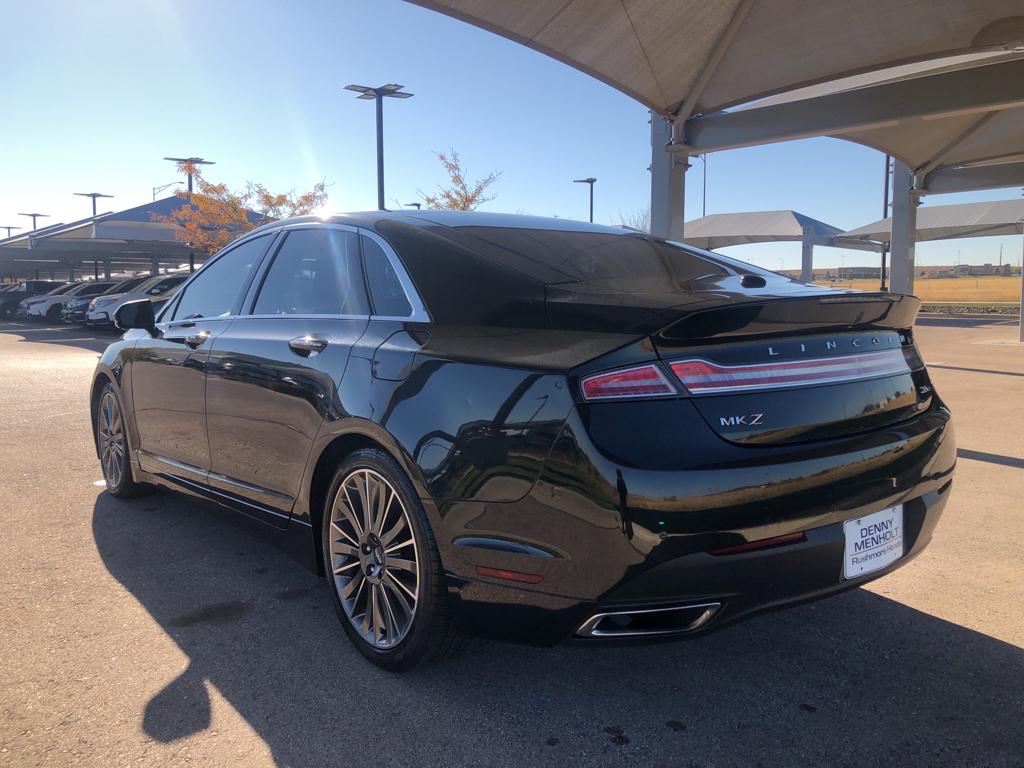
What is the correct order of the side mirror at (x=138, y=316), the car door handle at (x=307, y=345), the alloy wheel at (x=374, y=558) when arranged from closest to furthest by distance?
the alloy wheel at (x=374, y=558) → the car door handle at (x=307, y=345) → the side mirror at (x=138, y=316)

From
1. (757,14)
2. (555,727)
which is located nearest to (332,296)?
(555,727)

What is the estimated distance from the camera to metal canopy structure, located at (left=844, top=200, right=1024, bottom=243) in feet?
107

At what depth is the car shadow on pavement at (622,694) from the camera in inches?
94.9

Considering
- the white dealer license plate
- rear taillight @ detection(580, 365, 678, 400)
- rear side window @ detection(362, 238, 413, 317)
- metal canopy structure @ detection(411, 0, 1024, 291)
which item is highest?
metal canopy structure @ detection(411, 0, 1024, 291)

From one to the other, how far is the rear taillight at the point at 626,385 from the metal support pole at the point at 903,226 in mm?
16057

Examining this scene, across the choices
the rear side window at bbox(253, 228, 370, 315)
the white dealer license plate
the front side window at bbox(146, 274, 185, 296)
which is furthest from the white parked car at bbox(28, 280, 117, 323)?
the white dealer license plate

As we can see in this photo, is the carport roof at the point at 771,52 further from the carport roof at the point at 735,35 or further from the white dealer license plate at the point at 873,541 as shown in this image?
the white dealer license plate at the point at 873,541

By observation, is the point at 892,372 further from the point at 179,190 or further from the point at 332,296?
the point at 179,190

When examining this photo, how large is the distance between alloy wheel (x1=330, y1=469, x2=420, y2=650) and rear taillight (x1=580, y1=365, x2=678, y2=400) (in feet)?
2.77

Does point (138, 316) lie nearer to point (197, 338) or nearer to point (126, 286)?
point (197, 338)

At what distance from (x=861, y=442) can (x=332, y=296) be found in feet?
7.02

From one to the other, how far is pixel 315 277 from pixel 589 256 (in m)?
1.23

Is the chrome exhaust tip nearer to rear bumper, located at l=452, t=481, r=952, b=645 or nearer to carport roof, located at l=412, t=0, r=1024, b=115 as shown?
rear bumper, located at l=452, t=481, r=952, b=645

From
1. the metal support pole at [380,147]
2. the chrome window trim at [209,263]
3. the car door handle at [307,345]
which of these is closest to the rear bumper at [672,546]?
the car door handle at [307,345]
